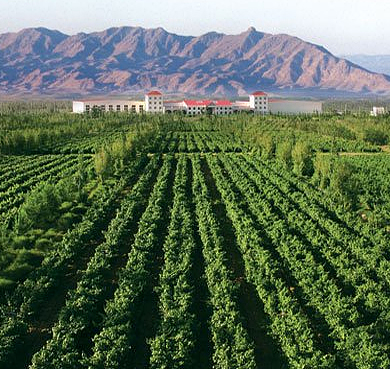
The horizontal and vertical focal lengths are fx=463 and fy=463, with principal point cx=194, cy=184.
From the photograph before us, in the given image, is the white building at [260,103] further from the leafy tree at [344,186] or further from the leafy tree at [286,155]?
the leafy tree at [344,186]

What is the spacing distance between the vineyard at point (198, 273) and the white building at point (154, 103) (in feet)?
457

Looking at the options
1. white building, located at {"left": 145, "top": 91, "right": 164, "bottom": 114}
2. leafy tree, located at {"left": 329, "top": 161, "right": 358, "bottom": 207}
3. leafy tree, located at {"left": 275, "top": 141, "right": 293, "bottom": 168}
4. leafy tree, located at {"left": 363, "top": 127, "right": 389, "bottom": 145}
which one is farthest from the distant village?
leafy tree, located at {"left": 329, "top": 161, "right": 358, "bottom": 207}

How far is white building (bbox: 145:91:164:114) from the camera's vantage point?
185 m

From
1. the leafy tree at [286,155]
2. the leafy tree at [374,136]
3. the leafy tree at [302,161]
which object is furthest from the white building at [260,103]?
the leafy tree at [302,161]

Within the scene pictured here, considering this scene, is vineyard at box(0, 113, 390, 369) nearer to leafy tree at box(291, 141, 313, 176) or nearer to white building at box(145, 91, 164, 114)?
leafy tree at box(291, 141, 313, 176)

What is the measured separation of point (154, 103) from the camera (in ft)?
612

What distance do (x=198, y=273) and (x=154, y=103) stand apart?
548ft

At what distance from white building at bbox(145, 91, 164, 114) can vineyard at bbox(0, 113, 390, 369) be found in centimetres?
13925

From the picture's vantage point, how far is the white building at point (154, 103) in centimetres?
18500

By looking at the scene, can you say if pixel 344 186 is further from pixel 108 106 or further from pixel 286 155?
pixel 108 106

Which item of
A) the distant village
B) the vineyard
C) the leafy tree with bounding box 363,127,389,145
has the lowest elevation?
the vineyard

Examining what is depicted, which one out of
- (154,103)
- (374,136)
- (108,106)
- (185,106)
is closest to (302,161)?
(374,136)

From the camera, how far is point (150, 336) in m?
19.1

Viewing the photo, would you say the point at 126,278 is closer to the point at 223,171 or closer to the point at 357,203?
the point at 357,203
